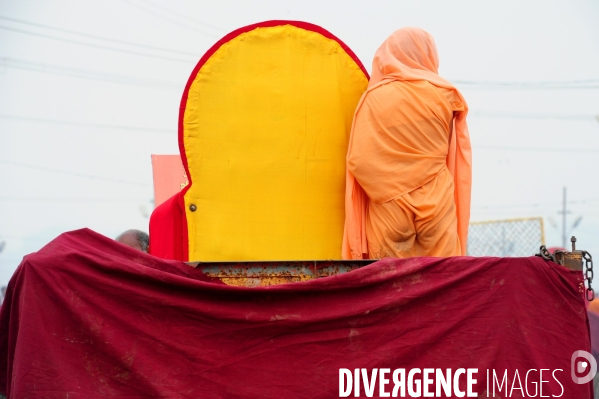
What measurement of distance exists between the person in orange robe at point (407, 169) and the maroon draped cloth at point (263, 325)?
0.64 m

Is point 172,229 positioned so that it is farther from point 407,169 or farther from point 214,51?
point 407,169

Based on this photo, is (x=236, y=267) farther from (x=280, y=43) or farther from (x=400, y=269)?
(x=280, y=43)

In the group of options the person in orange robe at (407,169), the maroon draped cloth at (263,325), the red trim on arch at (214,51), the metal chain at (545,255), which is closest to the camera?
the maroon draped cloth at (263,325)

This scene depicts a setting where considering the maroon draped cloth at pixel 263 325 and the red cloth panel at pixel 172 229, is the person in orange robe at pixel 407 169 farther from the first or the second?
the red cloth panel at pixel 172 229

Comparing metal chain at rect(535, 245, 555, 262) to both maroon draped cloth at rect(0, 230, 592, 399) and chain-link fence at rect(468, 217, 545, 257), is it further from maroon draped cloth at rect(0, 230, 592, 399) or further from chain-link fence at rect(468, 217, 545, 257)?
chain-link fence at rect(468, 217, 545, 257)

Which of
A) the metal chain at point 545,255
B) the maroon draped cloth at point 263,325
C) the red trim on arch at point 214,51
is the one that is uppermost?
the red trim on arch at point 214,51

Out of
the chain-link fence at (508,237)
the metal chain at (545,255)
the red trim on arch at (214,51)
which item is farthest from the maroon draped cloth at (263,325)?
the chain-link fence at (508,237)

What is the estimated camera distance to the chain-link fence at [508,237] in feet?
34.1

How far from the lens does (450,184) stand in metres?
4.01

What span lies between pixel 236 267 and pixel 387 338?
693mm

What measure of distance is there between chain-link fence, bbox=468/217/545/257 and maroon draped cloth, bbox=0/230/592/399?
708 cm

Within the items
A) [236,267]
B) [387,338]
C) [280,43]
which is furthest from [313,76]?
[387,338]

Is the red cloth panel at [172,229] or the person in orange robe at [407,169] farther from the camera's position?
the red cloth panel at [172,229]

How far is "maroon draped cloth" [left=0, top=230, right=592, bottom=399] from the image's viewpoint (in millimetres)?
3006
